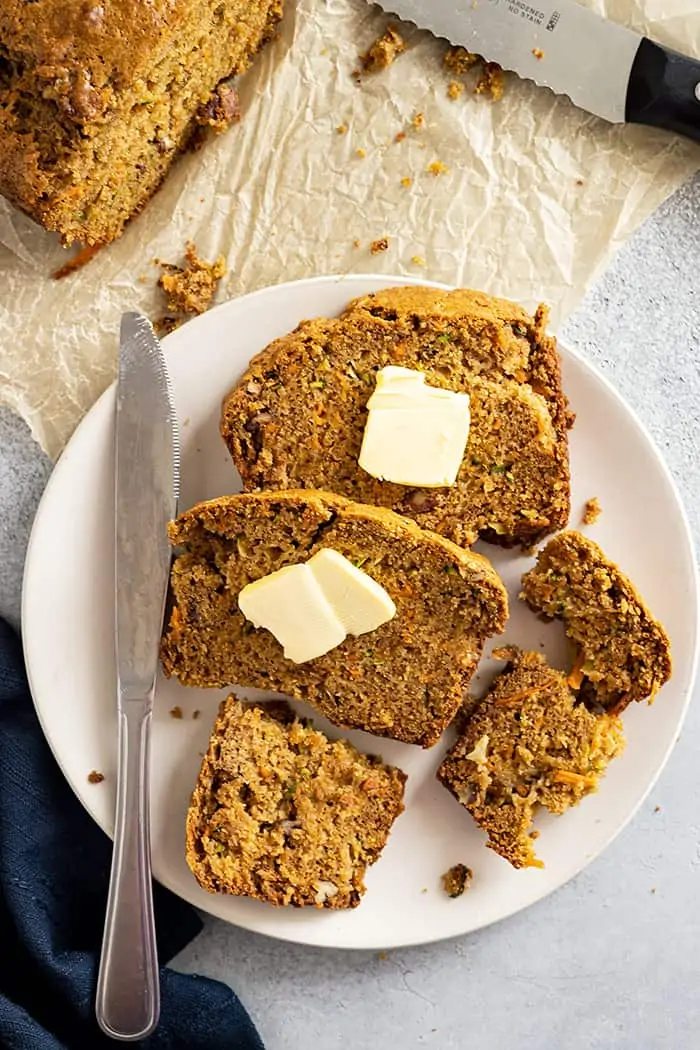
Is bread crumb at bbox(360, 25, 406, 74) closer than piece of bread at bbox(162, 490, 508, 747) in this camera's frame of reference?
No

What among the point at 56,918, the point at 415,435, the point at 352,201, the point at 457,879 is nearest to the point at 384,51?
the point at 352,201

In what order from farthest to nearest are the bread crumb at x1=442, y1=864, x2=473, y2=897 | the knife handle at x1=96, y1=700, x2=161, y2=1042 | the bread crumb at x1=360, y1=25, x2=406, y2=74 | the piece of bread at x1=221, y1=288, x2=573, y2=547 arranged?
1. the bread crumb at x1=360, y1=25, x2=406, y2=74
2. the bread crumb at x1=442, y1=864, x2=473, y2=897
3. the knife handle at x1=96, y1=700, x2=161, y2=1042
4. the piece of bread at x1=221, y1=288, x2=573, y2=547

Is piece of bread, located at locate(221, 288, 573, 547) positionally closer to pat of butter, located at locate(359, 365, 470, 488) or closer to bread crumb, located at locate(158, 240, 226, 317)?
pat of butter, located at locate(359, 365, 470, 488)

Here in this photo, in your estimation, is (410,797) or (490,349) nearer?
(490,349)

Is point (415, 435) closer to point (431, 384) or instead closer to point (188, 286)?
point (431, 384)

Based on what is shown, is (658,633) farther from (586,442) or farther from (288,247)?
(288,247)

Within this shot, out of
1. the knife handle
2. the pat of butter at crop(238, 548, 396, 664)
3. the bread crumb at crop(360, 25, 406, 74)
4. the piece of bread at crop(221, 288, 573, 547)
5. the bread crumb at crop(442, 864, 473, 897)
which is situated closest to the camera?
the pat of butter at crop(238, 548, 396, 664)

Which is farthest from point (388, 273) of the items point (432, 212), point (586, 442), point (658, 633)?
point (658, 633)

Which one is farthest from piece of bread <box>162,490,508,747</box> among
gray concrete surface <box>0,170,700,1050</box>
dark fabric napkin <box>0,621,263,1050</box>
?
gray concrete surface <box>0,170,700,1050</box>
